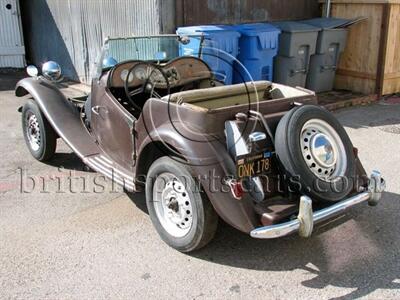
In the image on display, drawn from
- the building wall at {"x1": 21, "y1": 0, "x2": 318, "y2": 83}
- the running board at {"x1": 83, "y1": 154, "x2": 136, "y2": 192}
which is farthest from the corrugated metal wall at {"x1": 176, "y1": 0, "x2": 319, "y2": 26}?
the running board at {"x1": 83, "y1": 154, "x2": 136, "y2": 192}

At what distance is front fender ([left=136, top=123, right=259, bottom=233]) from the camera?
10.3 feet

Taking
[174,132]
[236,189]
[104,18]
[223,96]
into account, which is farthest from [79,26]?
[236,189]

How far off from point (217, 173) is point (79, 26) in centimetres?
670

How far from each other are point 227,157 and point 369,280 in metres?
1.22

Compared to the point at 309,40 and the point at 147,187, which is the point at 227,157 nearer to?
the point at 147,187

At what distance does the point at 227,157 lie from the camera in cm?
325

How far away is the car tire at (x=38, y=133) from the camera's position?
16.6 feet

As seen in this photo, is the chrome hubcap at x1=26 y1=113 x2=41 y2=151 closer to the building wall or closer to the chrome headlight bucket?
the chrome headlight bucket

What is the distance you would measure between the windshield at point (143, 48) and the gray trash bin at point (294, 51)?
3.11m

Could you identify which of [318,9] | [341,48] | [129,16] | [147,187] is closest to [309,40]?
[341,48]

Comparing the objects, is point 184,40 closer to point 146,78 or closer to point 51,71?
point 146,78

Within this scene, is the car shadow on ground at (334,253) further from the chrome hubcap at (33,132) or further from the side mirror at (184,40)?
the chrome hubcap at (33,132)

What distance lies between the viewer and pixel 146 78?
14.0 ft

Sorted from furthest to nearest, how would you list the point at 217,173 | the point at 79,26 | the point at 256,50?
the point at 79,26, the point at 256,50, the point at 217,173
